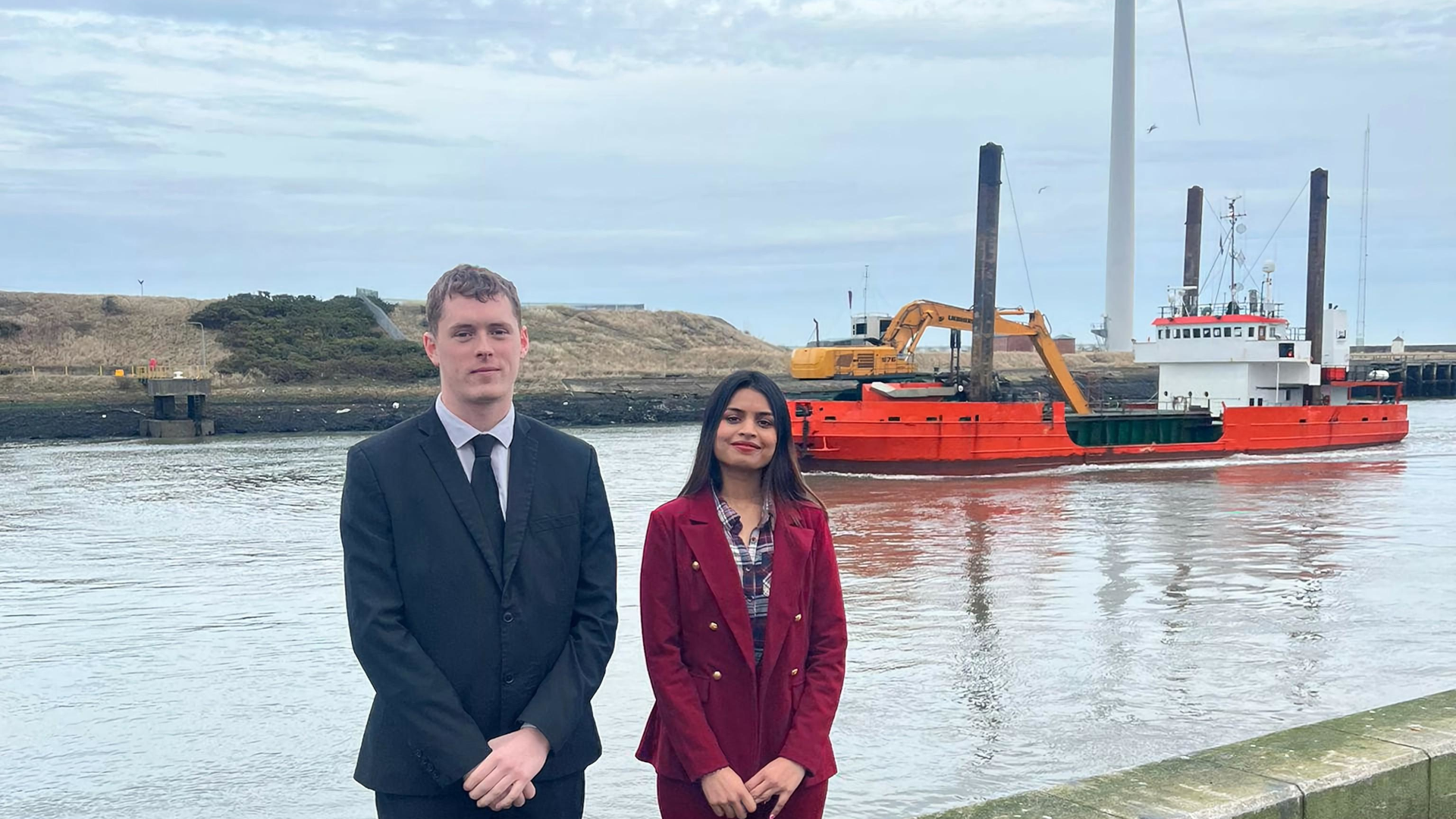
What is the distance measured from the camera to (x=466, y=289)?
9.02 feet

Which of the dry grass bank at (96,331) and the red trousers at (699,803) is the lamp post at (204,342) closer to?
the dry grass bank at (96,331)

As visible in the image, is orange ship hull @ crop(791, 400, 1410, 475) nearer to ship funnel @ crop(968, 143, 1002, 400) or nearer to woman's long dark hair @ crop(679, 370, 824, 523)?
ship funnel @ crop(968, 143, 1002, 400)

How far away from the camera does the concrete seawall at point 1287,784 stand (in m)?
3.04

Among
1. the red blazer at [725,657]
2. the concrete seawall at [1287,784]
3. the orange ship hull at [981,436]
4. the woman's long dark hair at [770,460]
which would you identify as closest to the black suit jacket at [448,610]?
the red blazer at [725,657]

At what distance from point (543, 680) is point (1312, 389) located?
3286cm

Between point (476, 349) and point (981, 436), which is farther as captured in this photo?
point (981, 436)

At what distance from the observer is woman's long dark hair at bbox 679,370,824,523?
317 cm

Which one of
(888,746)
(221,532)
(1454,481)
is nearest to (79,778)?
(888,746)

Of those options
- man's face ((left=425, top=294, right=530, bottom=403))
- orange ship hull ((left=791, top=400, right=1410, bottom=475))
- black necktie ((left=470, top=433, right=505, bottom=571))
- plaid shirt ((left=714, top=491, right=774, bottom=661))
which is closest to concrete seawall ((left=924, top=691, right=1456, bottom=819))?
plaid shirt ((left=714, top=491, right=774, bottom=661))

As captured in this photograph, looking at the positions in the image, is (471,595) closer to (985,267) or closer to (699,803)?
(699,803)

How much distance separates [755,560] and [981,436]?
21.5 metres

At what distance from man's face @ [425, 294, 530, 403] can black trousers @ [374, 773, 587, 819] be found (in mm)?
858

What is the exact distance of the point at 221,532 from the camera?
53.6 feet

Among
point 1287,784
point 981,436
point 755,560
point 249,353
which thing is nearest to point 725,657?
point 755,560
